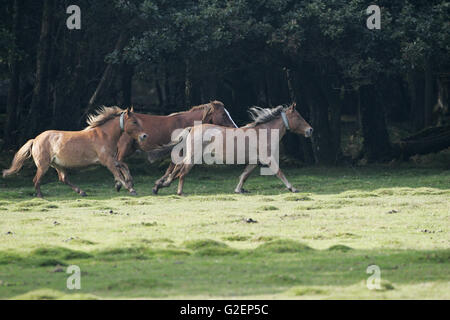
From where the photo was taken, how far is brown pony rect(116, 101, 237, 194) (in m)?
24.4

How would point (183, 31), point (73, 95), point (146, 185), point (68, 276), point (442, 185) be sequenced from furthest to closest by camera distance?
point (73, 95)
point (183, 31)
point (146, 185)
point (442, 185)
point (68, 276)

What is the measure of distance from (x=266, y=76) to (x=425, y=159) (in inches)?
252

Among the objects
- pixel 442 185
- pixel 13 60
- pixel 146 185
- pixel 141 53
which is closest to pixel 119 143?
pixel 146 185

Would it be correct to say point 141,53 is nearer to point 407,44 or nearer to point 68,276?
point 407,44

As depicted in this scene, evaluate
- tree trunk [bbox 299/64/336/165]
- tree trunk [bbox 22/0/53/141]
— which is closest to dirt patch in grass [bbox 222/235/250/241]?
tree trunk [bbox 22/0/53/141]

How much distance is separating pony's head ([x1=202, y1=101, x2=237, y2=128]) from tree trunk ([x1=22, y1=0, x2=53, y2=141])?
6759 millimetres

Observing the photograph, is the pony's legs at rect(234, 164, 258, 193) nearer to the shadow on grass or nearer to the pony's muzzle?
the pony's muzzle

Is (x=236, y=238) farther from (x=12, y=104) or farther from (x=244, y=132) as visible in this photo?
(x=12, y=104)

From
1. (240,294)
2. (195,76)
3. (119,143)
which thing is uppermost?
(195,76)

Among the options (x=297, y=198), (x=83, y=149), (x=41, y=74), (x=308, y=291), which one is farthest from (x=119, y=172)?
(x=308, y=291)

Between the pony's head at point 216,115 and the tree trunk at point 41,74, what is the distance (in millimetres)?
6759

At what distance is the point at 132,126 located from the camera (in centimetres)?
2316

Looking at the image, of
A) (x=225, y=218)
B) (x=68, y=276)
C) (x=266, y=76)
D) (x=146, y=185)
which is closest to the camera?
(x=68, y=276)

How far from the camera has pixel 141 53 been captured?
27.6m
